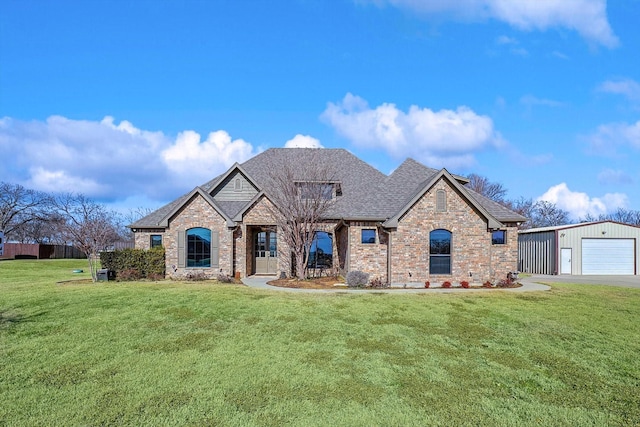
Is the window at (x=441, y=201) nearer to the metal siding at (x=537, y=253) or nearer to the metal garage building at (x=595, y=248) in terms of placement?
the metal garage building at (x=595, y=248)

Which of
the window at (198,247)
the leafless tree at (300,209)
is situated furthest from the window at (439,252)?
the window at (198,247)

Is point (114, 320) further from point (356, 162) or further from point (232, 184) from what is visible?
point (356, 162)

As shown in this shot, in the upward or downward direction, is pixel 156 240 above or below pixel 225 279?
above

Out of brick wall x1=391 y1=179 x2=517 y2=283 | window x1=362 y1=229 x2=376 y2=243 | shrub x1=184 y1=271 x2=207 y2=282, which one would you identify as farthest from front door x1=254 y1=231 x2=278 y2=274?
brick wall x1=391 y1=179 x2=517 y2=283

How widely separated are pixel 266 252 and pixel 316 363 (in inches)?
575

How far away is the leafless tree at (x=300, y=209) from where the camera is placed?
18172 mm

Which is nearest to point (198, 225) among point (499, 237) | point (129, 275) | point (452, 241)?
point (129, 275)

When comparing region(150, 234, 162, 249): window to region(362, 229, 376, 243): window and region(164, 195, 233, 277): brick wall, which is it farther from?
region(362, 229, 376, 243): window

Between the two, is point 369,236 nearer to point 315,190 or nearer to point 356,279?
point 356,279

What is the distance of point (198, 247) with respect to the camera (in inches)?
781

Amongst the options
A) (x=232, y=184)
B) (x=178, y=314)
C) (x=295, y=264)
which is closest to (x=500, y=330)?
(x=178, y=314)

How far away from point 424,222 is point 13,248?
158ft

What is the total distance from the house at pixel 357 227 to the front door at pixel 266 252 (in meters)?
0.06

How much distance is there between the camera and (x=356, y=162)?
25.1 metres
